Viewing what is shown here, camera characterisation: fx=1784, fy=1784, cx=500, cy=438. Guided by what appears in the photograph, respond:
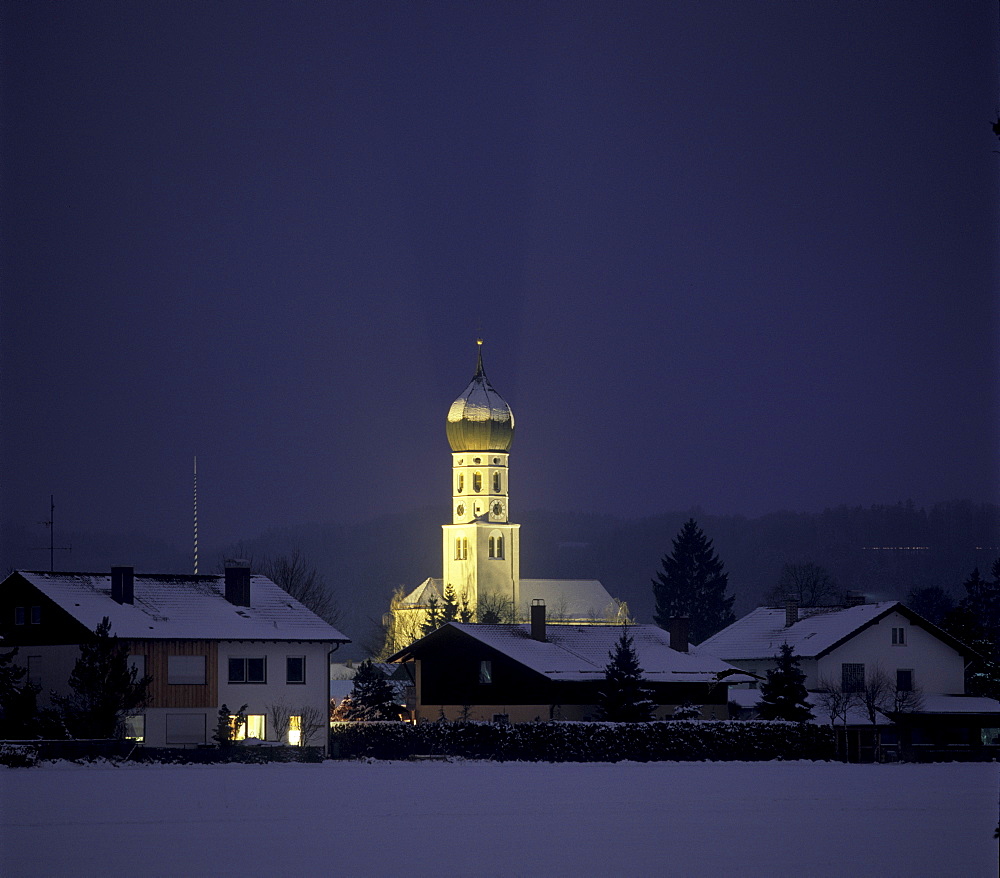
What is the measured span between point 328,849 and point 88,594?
3894 cm

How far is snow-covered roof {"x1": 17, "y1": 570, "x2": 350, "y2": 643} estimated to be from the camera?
6091cm

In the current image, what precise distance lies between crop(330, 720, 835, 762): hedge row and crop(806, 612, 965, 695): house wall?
12.9m

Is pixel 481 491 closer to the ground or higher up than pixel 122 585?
higher up

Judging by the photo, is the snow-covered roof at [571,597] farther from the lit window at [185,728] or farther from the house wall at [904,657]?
the lit window at [185,728]

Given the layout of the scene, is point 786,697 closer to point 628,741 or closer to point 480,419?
point 628,741

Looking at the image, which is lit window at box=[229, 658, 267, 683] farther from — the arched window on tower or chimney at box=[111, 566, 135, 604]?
the arched window on tower

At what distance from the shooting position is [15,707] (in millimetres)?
55312

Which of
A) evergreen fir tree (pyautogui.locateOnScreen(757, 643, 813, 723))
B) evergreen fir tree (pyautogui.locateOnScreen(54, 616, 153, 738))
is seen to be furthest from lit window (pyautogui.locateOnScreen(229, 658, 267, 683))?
evergreen fir tree (pyautogui.locateOnScreen(757, 643, 813, 723))

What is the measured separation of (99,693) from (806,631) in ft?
111

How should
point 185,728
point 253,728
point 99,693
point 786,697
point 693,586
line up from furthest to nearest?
1. point 693,586
2. point 253,728
3. point 786,697
4. point 185,728
5. point 99,693

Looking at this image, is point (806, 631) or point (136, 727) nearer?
point (136, 727)

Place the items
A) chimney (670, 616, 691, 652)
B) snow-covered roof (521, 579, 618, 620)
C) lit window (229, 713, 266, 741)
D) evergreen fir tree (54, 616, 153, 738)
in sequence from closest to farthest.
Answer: evergreen fir tree (54, 616, 153, 738)
lit window (229, 713, 266, 741)
chimney (670, 616, 691, 652)
snow-covered roof (521, 579, 618, 620)

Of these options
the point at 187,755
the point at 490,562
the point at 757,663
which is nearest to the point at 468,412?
the point at 490,562

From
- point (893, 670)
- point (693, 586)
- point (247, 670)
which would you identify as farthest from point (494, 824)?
point (693, 586)
